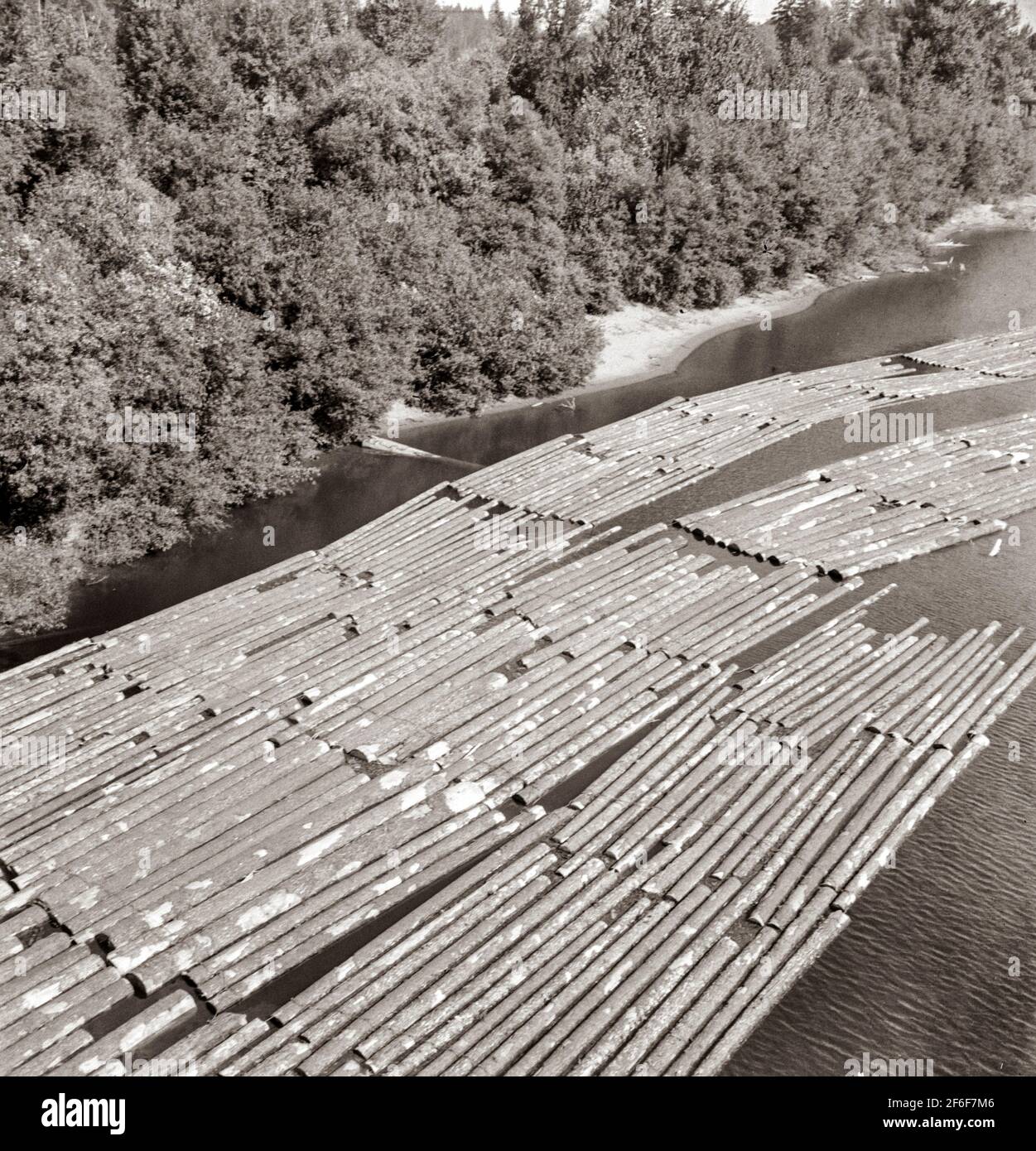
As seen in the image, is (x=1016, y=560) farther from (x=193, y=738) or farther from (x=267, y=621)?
Answer: (x=193, y=738)

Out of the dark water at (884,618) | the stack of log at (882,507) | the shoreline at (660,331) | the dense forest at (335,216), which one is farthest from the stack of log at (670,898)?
the shoreline at (660,331)

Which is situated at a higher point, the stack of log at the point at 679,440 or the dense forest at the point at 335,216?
the dense forest at the point at 335,216

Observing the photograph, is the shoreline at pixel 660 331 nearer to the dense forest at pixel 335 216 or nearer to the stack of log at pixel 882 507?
the dense forest at pixel 335 216

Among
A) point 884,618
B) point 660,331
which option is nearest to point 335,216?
point 660,331

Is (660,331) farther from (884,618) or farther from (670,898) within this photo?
(670,898)
